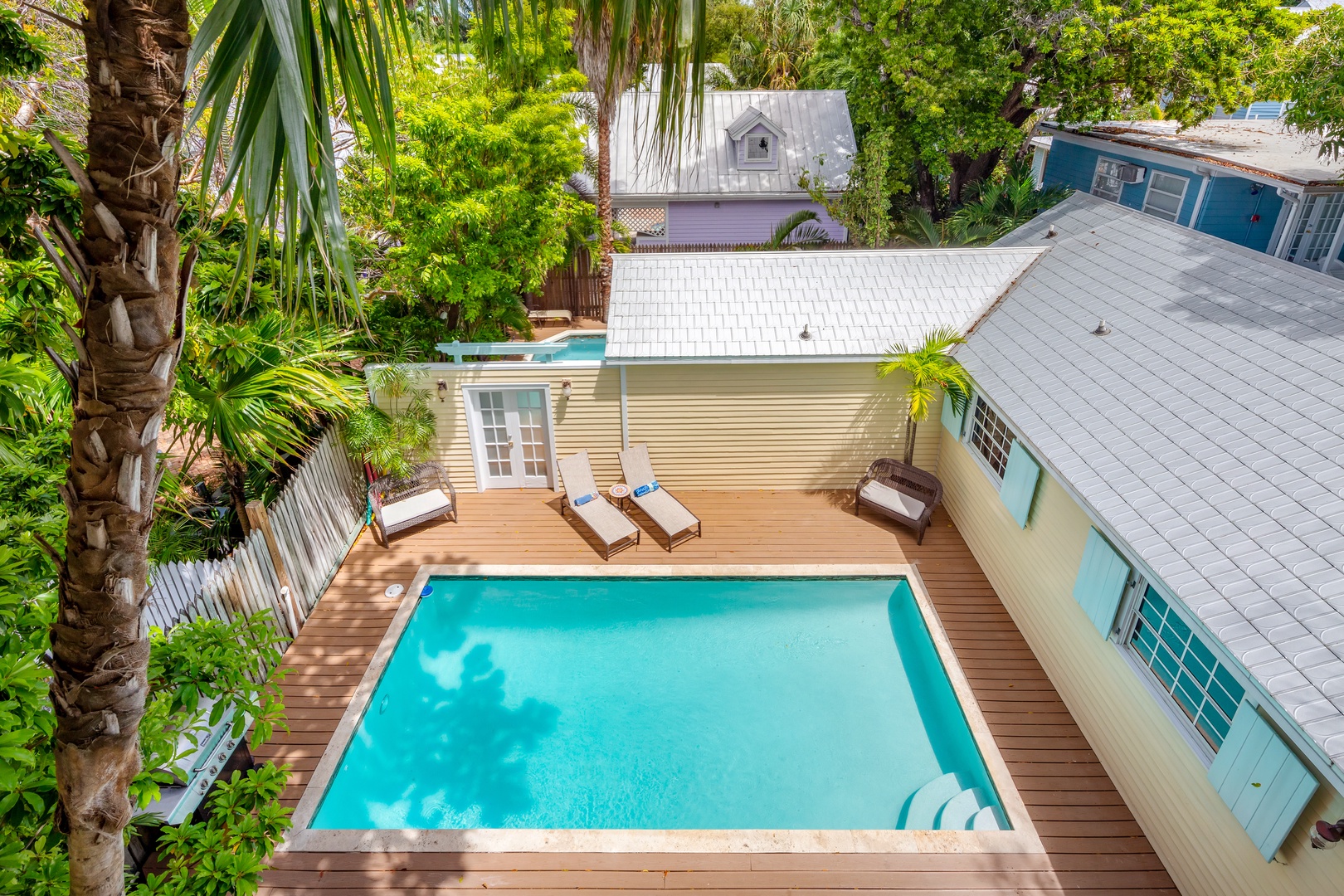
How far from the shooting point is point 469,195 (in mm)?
11188

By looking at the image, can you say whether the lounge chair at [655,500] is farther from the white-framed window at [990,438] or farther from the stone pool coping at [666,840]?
the stone pool coping at [666,840]

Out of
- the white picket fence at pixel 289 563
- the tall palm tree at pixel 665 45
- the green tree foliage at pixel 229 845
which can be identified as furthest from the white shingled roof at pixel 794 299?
the tall palm tree at pixel 665 45

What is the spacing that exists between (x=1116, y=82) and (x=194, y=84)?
17.6m

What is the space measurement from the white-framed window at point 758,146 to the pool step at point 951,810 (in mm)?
20164

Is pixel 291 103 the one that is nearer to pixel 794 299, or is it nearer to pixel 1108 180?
pixel 794 299

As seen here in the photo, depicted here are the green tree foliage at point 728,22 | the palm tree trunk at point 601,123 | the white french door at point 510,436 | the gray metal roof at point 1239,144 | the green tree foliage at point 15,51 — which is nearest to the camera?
the green tree foliage at point 15,51

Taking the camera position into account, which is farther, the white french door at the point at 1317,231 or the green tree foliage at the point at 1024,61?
the green tree foliage at the point at 1024,61

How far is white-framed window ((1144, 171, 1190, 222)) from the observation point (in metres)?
13.6

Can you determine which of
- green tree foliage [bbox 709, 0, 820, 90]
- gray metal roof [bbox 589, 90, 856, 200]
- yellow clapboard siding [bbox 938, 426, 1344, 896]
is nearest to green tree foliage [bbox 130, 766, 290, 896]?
yellow clapboard siding [bbox 938, 426, 1344, 896]

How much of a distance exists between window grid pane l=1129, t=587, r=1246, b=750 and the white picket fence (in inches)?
314

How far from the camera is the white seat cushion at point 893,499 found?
35.3ft

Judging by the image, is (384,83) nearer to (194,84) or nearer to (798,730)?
(798,730)

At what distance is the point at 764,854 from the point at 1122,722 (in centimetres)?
363

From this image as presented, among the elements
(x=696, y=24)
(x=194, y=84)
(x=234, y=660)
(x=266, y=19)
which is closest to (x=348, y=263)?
(x=266, y=19)
